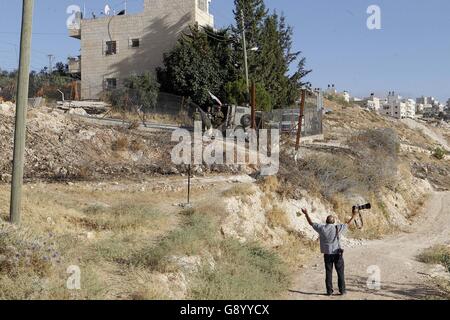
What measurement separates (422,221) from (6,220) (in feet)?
58.3

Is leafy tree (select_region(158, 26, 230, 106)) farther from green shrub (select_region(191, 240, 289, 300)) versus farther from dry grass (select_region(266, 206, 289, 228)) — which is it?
green shrub (select_region(191, 240, 289, 300))

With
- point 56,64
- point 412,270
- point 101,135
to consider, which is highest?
point 56,64

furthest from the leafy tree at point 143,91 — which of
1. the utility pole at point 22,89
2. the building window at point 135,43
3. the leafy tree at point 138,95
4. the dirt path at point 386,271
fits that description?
the utility pole at point 22,89

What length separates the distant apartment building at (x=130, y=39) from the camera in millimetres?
31891

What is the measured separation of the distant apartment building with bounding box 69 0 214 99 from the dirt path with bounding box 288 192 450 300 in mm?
20650

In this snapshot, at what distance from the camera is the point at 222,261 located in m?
10.3

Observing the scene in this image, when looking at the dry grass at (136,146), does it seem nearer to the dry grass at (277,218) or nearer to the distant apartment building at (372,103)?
the dry grass at (277,218)

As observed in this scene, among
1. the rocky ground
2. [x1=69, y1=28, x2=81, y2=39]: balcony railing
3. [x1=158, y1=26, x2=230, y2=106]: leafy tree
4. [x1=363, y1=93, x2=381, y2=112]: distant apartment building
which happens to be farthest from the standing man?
[x1=363, y1=93, x2=381, y2=112]: distant apartment building

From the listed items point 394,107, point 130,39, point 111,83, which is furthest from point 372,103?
point 111,83

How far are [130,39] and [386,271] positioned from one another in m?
26.2

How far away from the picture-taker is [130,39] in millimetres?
33000

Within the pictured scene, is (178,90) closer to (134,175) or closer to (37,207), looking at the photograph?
(134,175)

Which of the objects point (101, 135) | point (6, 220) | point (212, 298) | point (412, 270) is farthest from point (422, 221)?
point (6, 220)
